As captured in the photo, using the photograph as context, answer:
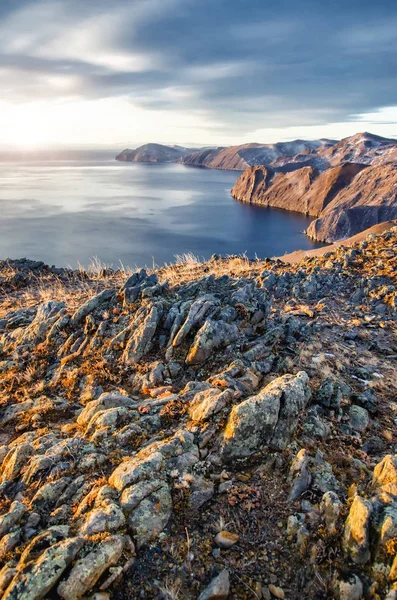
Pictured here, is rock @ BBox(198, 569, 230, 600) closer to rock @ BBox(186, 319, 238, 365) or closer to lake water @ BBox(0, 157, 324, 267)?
rock @ BBox(186, 319, 238, 365)

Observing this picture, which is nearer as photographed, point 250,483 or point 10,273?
point 250,483

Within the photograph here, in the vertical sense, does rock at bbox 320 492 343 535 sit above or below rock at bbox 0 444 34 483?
above

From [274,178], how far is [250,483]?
16228 centimetres

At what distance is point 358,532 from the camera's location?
12.9 feet

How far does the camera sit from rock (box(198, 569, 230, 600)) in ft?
12.2

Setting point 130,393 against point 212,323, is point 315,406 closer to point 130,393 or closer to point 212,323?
point 212,323

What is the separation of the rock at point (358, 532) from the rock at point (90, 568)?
2511 millimetres

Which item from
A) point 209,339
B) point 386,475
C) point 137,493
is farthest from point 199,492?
point 209,339

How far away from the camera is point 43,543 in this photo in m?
4.07

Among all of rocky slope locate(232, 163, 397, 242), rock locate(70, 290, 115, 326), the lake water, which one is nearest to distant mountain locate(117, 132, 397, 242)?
rocky slope locate(232, 163, 397, 242)

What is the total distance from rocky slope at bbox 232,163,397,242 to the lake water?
8349 millimetres

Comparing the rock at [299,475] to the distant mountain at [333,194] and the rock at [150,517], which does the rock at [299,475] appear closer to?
the rock at [150,517]

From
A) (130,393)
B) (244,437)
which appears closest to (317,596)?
(244,437)

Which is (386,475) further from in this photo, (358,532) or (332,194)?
(332,194)
